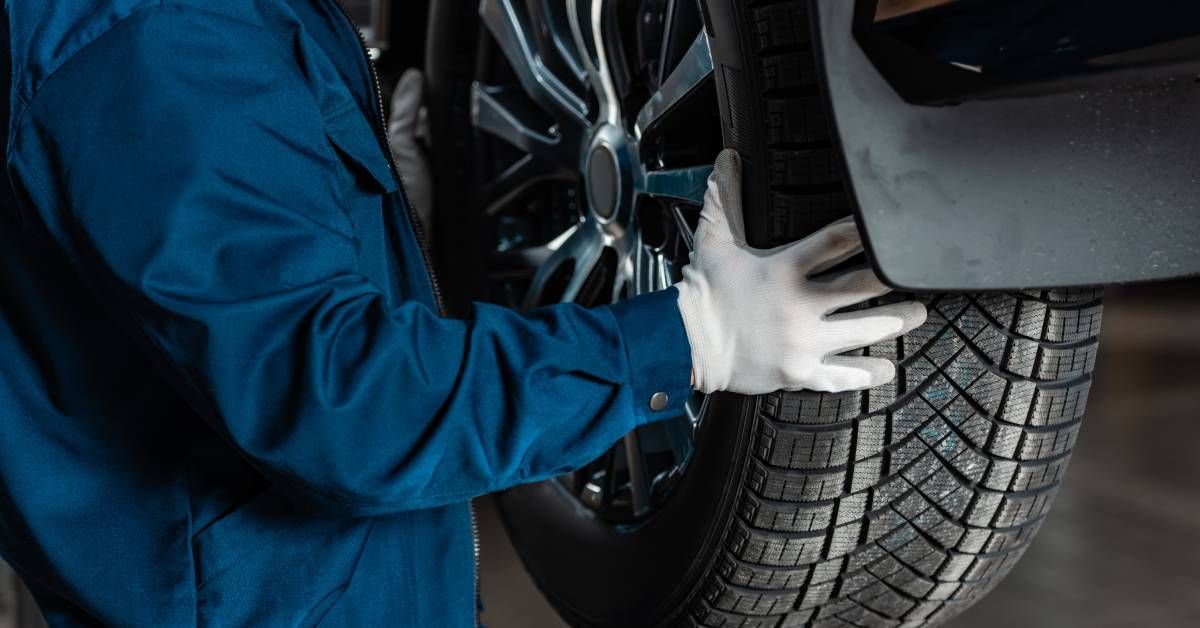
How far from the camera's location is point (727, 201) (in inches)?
37.6

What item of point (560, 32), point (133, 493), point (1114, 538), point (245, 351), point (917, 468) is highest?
point (560, 32)

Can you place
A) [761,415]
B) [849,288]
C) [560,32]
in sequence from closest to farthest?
[849,288]
[761,415]
[560,32]

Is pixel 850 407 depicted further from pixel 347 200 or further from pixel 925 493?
pixel 347 200

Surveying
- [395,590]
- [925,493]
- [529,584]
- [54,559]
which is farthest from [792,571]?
[529,584]

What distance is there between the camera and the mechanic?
2.53ft

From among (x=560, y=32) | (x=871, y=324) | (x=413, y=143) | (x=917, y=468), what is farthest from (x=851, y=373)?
(x=413, y=143)

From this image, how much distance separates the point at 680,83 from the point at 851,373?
356 mm

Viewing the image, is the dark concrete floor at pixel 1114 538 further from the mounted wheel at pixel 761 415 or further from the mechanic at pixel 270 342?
the mechanic at pixel 270 342

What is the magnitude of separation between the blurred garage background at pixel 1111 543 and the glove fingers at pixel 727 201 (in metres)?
0.65

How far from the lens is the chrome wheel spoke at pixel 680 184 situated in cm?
110

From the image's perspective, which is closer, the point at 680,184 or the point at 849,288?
the point at 849,288

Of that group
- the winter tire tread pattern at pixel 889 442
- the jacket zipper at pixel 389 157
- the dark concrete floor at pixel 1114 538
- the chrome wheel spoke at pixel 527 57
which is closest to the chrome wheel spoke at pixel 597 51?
the chrome wheel spoke at pixel 527 57

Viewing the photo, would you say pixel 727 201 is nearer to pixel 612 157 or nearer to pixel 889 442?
pixel 889 442

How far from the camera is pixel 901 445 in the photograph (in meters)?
1.01
